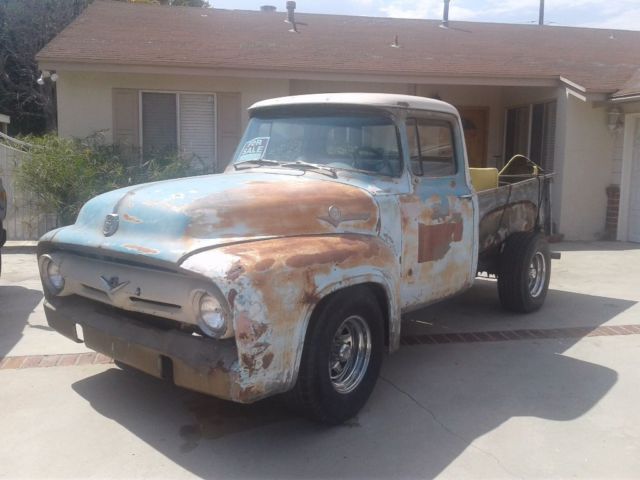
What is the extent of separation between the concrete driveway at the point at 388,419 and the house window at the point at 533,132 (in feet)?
24.0

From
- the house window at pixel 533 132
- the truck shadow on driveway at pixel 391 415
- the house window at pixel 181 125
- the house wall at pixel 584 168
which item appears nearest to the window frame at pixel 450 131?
the truck shadow on driveway at pixel 391 415

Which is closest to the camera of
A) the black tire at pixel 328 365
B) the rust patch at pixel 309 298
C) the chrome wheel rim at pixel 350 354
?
the rust patch at pixel 309 298

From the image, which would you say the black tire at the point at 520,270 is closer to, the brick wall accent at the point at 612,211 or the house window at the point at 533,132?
the brick wall accent at the point at 612,211

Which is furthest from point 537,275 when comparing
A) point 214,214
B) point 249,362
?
point 249,362

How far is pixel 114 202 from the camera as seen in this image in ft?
13.5

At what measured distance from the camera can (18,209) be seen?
10625 mm

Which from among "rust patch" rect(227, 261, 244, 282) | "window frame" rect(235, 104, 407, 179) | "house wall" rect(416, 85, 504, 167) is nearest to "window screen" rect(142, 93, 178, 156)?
"house wall" rect(416, 85, 504, 167)

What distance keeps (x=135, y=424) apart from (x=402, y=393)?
183 cm

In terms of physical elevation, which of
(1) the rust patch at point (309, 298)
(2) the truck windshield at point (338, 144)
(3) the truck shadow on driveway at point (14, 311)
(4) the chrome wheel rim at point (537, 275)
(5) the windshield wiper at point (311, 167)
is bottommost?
(3) the truck shadow on driveway at point (14, 311)

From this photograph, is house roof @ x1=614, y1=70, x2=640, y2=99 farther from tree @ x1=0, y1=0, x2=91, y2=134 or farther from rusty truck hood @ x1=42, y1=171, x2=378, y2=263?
tree @ x1=0, y1=0, x2=91, y2=134

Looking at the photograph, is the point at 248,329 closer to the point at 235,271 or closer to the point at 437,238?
the point at 235,271

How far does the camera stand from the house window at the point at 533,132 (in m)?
12.5

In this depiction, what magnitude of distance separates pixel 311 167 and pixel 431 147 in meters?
1.07

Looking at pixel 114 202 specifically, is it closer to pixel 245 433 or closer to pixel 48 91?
pixel 245 433
